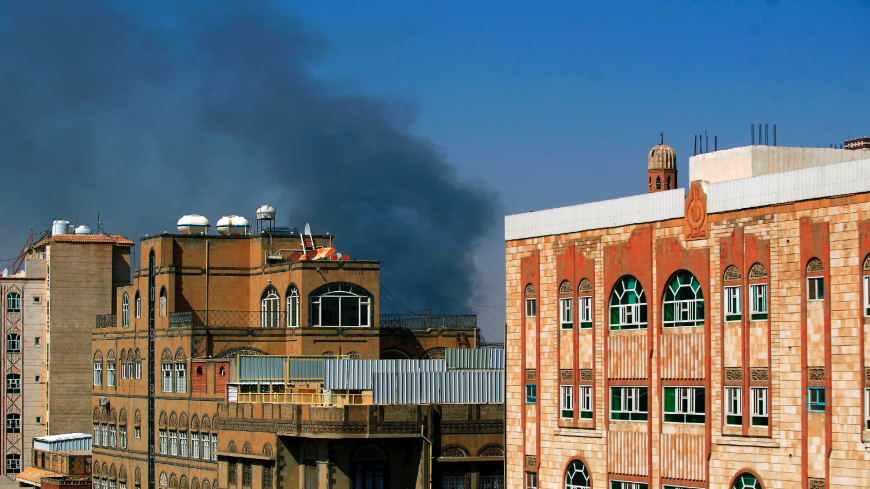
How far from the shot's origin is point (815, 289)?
43625 mm

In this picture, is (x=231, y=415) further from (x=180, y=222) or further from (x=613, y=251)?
(x=613, y=251)

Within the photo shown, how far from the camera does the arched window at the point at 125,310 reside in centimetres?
9275

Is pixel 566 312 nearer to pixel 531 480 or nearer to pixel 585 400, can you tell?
pixel 585 400

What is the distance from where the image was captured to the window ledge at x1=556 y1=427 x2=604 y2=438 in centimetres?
5316

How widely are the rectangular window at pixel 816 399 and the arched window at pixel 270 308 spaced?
1792 inches

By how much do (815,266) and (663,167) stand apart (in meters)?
49.1

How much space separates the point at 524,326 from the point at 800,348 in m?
15.7

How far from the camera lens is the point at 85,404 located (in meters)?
116

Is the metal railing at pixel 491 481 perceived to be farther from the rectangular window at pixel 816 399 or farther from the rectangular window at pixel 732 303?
the rectangular window at pixel 816 399

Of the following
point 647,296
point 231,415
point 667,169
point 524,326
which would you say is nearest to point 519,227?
point 524,326

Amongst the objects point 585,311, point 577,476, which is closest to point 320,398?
point 577,476

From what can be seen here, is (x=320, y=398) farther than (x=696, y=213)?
Yes

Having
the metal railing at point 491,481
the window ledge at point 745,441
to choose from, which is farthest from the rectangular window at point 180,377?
the window ledge at point 745,441

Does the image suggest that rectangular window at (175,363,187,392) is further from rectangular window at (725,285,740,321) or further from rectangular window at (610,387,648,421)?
rectangular window at (725,285,740,321)
